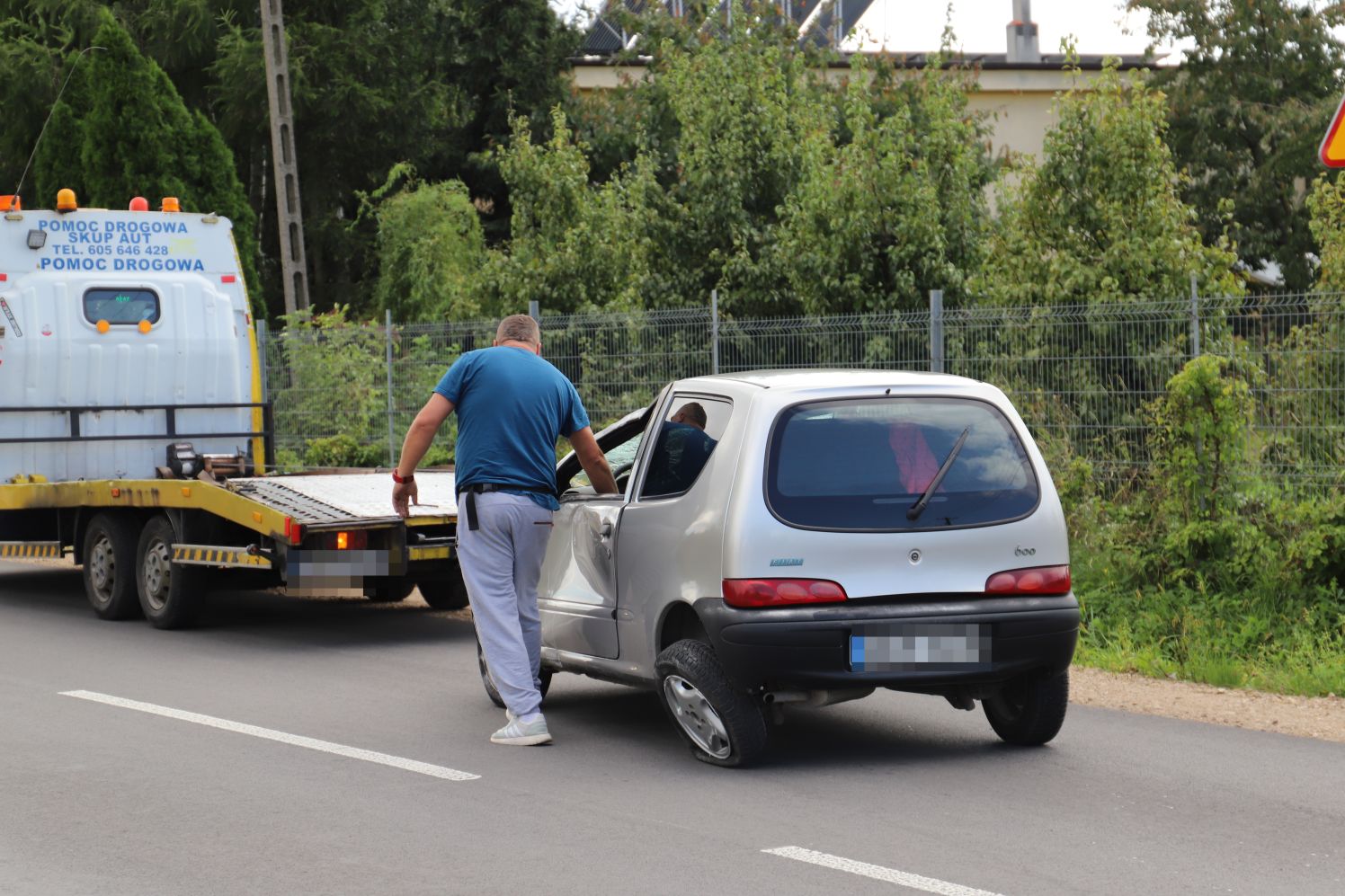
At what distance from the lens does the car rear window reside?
7035 mm

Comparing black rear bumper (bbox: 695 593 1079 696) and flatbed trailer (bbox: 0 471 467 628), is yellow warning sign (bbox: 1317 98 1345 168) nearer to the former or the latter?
black rear bumper (bbox: 695 593 1079 696)

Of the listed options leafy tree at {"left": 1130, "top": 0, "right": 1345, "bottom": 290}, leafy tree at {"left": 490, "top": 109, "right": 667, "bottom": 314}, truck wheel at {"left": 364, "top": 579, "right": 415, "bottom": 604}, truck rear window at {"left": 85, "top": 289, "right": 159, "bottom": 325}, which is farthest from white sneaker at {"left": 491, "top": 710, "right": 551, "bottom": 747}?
leafy tree at {"left": 1130, "top": 0, "right": 1345, "bottom": 290}

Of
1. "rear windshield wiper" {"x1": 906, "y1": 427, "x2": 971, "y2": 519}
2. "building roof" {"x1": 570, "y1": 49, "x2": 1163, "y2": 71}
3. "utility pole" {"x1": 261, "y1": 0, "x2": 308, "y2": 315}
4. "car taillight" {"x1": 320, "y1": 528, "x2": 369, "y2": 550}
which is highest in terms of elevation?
"building roof" {"x1": 570, "y1": 49, "x2": 1163, "y2": 71}

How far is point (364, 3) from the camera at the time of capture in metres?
33.2

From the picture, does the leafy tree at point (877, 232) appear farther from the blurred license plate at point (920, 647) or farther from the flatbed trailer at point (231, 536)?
the blurred license plate at point (920, 647)

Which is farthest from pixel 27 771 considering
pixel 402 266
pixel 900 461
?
pixel 402 266

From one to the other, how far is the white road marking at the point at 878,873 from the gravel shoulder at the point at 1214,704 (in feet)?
10.9

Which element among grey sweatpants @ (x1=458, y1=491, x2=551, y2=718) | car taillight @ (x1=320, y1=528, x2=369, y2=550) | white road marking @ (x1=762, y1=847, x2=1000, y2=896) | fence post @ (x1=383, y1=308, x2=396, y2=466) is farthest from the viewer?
fence post @ (x1=383, y1=308, x2=396, y2=466)

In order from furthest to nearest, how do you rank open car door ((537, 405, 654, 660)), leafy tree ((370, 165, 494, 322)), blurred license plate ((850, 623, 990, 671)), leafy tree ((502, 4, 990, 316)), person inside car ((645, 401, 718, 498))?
leafy tree ((370, 165, 494, 322))
leafy tree ((502, 4, 990, 316))
open car door ((537, 405, 654, 660))
person inside car ((645, 401, 718, 498))
blurred license plate ((850, 623, 990, 671))

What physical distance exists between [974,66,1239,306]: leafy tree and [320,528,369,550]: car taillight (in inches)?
250

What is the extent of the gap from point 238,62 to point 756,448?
26.9 m

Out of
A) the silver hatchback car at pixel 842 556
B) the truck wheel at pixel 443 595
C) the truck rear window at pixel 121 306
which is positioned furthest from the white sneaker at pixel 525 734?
the truck rear window at pixel 121 306

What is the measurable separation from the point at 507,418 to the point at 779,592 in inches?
62.8

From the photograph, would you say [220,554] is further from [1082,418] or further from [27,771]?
[1082,418]
